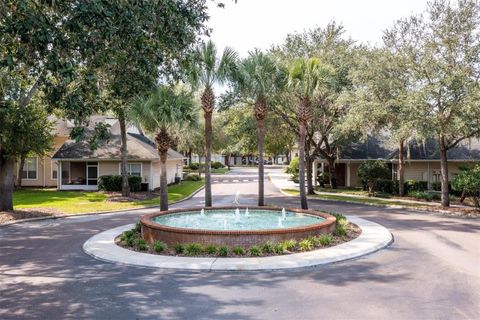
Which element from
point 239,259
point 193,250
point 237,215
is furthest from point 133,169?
point 239,259

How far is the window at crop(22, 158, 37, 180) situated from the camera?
39.8 m

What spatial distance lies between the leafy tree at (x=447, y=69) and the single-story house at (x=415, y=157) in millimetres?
8526

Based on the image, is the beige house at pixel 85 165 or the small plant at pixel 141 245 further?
the beige house at pixel 85 165

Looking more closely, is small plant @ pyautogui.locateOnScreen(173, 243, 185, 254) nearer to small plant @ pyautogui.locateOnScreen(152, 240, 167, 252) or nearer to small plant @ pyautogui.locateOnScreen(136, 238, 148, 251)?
small plant @ pyautogui.locateOnScreen(152, 240, 167, 252)

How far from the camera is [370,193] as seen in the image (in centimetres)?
3272

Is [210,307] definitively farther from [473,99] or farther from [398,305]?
[473,99]

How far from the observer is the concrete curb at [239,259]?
11414mm

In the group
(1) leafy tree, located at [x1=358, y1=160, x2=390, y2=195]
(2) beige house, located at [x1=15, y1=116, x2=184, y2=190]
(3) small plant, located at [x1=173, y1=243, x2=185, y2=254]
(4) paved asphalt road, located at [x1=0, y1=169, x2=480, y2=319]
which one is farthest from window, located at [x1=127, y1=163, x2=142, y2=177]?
(3) small plant, located at [x1=173, y1=243, x2=185, y2=254]

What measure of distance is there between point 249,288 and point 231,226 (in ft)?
21.5

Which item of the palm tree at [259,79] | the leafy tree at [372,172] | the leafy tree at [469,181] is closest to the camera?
the palm tree at [259,79]

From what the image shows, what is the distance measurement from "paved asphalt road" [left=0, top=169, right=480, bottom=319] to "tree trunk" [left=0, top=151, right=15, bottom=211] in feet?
30.5

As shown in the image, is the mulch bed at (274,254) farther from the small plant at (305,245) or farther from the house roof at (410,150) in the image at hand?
the house roof at (410,150)

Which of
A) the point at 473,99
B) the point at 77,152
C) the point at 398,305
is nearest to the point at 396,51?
the point at 473,99

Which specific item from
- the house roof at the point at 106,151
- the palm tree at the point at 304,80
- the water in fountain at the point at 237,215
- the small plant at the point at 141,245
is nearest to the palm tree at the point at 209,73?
the water in fountain at the point at 237,215
